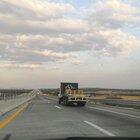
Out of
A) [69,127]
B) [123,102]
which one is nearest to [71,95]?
[123,102]

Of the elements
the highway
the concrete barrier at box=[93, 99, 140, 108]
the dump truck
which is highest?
the dump truck

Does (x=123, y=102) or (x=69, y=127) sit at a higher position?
(x=123, y=102)

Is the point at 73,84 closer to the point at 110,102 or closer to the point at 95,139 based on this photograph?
the point at 110,102

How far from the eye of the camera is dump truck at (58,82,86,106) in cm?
4509

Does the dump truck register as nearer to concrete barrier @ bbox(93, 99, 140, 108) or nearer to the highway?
concrete barrier @ bbox(93, 99, 140, 108)

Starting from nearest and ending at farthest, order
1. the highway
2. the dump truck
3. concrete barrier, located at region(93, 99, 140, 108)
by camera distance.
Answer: the highway
concrete barrier, located at region(93, 99, 140, 108)
the dump truck

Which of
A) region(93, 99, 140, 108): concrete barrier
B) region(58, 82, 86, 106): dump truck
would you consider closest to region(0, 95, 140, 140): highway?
region(93, 99, 140, 108): concrete barrier

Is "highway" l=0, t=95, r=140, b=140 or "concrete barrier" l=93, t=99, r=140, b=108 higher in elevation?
"concrete barrier" l=93, t=99, r=140, b=108

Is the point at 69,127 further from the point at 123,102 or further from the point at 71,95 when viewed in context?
the point at 71,95

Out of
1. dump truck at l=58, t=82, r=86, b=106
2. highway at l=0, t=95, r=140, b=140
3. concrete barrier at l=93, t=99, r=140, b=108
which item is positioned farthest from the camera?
dump truck at l=58, t=82, r=86, b=106

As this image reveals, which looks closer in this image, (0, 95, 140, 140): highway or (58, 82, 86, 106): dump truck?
(0, 95, 140, 140): highway

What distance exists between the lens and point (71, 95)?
45.8 metres

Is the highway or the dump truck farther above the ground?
the dump truck

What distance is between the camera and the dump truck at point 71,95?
4509 cm
